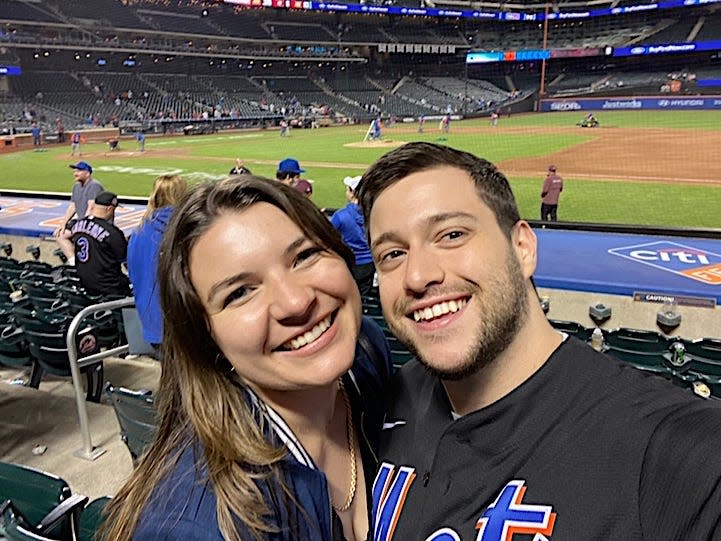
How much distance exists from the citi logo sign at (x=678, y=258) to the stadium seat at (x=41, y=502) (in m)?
6.58

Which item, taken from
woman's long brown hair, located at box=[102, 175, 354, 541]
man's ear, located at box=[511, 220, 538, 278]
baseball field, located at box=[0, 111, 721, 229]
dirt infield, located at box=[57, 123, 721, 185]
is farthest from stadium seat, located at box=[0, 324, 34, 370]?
dirt infield, located at box=[57, 123, 721, 185]

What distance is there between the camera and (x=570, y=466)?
1219 mm

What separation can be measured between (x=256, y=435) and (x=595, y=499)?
0.79m

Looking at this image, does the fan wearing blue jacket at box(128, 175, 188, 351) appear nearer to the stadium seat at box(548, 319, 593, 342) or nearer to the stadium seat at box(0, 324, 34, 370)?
the stadium seat at box(0, 324, 34, 370)

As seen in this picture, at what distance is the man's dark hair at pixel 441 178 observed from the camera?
64.7 inches

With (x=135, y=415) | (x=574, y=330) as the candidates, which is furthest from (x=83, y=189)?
(x=574, y=330)

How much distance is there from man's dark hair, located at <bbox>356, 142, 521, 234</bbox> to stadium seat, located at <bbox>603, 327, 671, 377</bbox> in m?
2.48

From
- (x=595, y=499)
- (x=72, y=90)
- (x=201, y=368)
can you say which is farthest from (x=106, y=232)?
(x=72, y=90)

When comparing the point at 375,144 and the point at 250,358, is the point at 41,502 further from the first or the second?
the point at 375,144

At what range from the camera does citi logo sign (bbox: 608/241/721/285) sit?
6771 millimetres

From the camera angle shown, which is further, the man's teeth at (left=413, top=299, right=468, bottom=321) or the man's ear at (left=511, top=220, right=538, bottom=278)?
the man's ear at (left=511, top=220, right=538, bottom=278)

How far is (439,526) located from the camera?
1328 mm

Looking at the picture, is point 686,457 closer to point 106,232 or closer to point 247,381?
point 247,381

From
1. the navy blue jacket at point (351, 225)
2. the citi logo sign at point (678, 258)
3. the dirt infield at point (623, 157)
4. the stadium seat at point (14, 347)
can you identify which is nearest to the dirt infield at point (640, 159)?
the dirt infield at point (623, 157)
